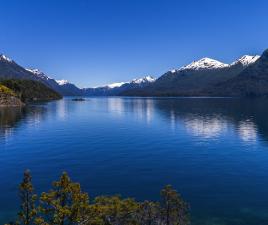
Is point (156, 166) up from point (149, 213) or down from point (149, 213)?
down

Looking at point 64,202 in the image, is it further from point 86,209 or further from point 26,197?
point 26,197

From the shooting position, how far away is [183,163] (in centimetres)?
8019

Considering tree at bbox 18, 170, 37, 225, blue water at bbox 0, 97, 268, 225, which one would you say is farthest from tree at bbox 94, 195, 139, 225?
blue water at bbox 0, 97, 268, 225

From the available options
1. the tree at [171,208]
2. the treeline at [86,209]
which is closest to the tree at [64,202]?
the treeline at [86,209]

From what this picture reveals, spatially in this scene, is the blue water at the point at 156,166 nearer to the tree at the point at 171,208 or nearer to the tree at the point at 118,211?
the tree at the point at 171,208

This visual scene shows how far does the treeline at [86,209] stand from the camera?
26.9 meters

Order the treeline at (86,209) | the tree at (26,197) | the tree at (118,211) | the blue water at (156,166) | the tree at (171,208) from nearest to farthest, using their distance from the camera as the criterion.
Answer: the tree at (26,197), the treeline at (86,209), the tree at (118,211), the tree at (171,208), the blue water at (156,166)

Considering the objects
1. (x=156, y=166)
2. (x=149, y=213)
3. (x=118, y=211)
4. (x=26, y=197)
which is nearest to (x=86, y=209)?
(x=118, y=211)

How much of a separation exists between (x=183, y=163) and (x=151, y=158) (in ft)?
30.2

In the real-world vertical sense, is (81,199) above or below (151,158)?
above

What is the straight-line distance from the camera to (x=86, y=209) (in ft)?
90.8

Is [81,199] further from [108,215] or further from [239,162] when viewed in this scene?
[239,162]

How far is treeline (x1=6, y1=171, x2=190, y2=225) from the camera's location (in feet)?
88.3

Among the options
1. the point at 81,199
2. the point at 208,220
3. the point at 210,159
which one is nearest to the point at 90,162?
the point at 210,159
